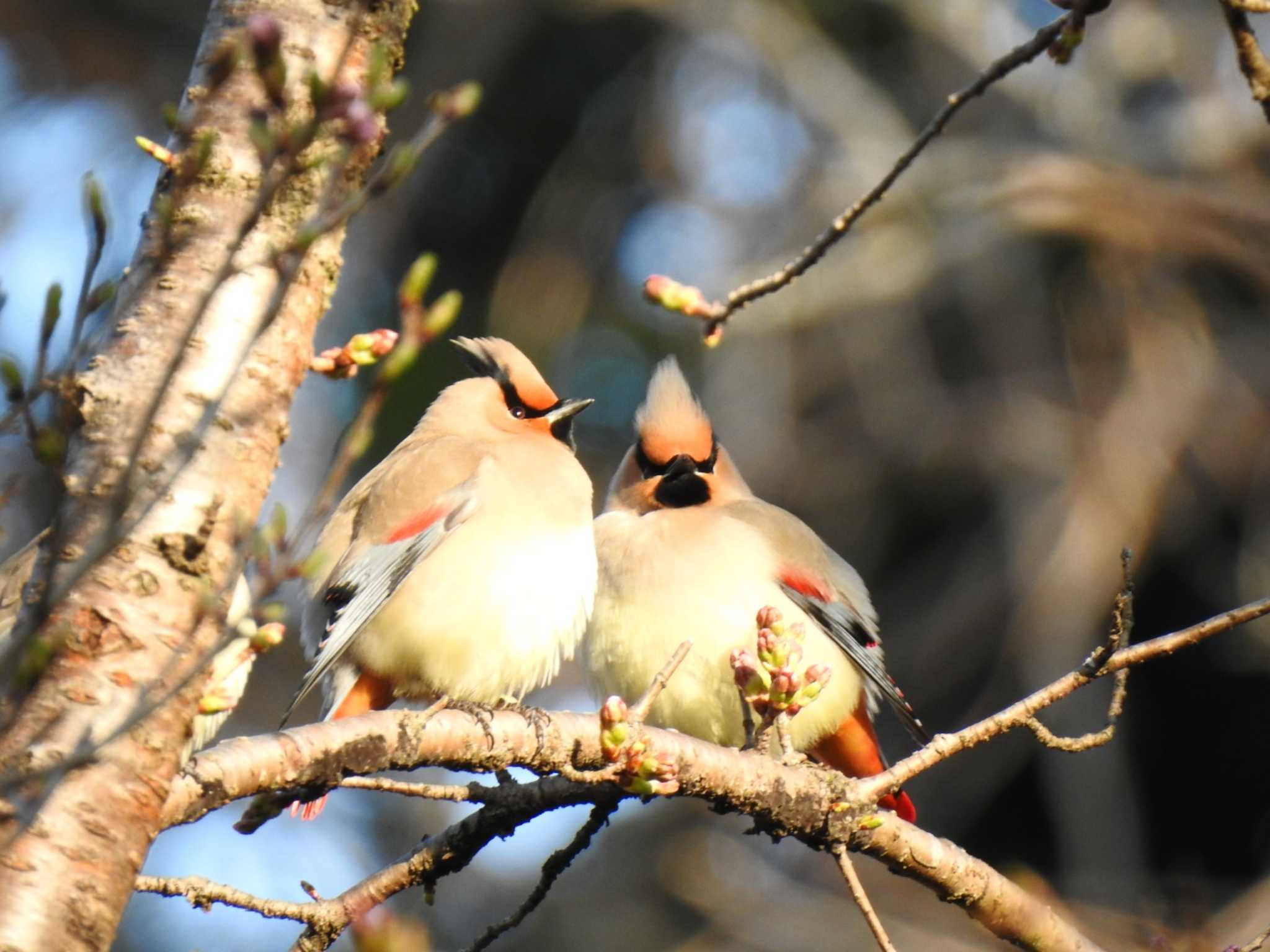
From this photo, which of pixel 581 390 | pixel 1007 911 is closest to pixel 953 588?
pixel 581 390

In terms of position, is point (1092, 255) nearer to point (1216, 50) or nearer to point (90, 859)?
point (1216, 50)

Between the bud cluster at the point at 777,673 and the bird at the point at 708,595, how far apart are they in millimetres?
887

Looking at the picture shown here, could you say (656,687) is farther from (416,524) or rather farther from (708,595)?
(708,595)

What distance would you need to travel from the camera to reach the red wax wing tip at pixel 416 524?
3.62m

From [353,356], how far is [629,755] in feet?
2.98

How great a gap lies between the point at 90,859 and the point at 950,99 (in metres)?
1.41

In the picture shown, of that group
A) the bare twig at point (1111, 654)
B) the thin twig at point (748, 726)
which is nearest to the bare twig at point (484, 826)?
the thin twig at point (748, 726)

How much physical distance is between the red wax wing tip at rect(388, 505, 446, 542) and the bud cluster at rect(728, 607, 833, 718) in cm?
94

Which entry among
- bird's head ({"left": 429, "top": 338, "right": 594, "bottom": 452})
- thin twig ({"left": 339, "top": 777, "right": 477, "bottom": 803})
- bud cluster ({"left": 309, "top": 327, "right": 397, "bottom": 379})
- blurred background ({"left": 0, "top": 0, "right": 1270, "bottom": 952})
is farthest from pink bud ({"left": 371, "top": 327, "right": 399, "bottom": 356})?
blurred background ({"left": 0, "top": 0, "right": 1270, "bottom": 952})

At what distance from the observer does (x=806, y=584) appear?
4.25 meters

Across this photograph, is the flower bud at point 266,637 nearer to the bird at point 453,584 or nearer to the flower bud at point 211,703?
the flower bud at point 211,703

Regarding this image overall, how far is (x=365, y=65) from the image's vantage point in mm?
2193

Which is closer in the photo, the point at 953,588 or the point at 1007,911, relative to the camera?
the point at 1007,911

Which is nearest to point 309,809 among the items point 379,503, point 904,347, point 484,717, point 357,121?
point 484,717
